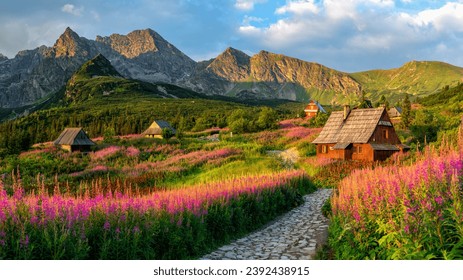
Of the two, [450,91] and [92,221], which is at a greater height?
[450,91]

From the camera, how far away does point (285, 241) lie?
9711 millimetres

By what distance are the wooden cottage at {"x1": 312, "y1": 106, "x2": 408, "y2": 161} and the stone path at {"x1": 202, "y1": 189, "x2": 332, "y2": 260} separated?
19.9 meters

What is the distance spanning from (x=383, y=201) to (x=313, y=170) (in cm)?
1696

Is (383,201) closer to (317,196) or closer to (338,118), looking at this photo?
(317,196)

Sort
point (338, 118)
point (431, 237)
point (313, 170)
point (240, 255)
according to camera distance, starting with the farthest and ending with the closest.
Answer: point (338, 118) < point (313, 170) < point (240, 255) < point (431, 237)

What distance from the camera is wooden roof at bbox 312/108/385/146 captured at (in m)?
32.1

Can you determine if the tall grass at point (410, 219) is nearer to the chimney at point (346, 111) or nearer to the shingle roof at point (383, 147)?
the shingle roof at point (383, 147)

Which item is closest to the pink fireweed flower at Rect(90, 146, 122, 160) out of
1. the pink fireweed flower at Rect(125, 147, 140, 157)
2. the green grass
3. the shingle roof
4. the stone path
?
the pink fireweed flower at Rect(125, 147, 140, 157)

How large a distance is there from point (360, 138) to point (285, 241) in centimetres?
2432

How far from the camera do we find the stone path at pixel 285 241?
8.33 meters

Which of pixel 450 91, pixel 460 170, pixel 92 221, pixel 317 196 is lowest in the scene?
pixel 317 196

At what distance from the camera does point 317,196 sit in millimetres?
17297

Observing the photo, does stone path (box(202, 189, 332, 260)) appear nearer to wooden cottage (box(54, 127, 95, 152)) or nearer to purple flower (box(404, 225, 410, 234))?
purple flower (box(404, 225, 410, 234))

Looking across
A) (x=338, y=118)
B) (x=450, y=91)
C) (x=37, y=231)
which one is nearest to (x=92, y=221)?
(x=37, y=231)
